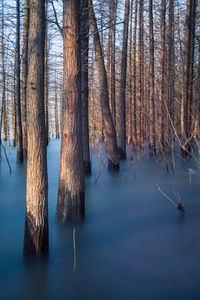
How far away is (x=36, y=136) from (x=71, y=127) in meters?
1.39

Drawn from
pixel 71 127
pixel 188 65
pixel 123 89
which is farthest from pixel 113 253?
pixel 188 65

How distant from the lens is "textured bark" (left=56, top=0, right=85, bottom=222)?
512 centimetres

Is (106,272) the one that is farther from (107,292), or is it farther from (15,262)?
(15,262)

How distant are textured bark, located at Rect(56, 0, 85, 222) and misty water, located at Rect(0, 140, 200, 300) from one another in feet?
1.21

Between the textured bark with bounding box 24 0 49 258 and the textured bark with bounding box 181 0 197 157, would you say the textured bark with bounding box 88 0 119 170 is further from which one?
the textured bark with bounding box 24 0 49 258

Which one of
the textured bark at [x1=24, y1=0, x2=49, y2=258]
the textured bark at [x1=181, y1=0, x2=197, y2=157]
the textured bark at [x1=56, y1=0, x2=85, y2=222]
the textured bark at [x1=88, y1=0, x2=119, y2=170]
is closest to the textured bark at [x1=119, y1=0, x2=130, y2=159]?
the textured bark at [x1=88, y1=0, x2=119, y2=170]

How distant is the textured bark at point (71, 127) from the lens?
5.12 m

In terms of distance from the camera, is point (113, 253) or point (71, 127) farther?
point (71, 127)

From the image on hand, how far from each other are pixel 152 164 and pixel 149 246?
8.50m

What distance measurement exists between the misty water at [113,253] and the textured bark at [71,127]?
0.37 m

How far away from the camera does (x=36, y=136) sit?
3965 mm

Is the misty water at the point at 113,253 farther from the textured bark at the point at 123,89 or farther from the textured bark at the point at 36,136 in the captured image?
the textured bark at the point at 123,89

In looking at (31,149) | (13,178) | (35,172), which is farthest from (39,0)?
(13,178)

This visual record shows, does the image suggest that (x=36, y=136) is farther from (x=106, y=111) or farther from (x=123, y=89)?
(x=123, y=89)
